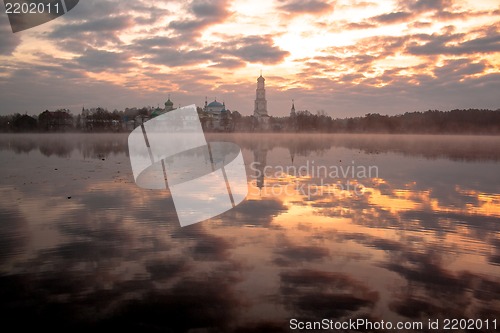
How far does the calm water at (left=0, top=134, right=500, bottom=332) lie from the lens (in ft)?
24.4

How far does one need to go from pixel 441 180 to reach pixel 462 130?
18390 cm

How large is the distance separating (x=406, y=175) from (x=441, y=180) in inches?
109

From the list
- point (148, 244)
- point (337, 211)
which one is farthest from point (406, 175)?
point (148, 244)

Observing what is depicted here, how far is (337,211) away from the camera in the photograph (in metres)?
16.1

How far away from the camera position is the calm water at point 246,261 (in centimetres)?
744

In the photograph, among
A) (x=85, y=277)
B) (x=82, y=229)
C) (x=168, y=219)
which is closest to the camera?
(x=85, y=277)

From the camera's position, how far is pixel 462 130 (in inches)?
7362

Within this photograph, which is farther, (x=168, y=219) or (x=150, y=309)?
(x=168, y=219)

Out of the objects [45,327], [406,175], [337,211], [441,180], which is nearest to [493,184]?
[441,180]

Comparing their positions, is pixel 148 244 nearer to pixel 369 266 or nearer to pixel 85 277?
pixel 85 277

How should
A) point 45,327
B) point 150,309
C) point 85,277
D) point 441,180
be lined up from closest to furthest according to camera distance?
1. point 45,327
2. point 150,309
3. point 85,277
4. point 441,180

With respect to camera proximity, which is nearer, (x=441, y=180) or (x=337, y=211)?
(x=337, y=211)

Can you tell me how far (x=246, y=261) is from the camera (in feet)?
33.1

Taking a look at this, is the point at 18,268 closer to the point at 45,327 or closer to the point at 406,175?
the point at 45,327
